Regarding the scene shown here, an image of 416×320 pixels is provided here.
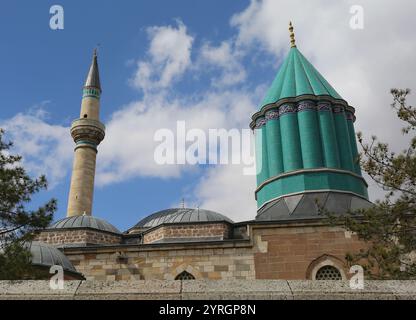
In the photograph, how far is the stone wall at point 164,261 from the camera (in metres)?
12.1

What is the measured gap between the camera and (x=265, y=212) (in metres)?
14.0

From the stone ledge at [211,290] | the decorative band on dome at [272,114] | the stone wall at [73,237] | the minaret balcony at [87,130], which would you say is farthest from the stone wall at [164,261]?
the minaret balcony at [87,130]

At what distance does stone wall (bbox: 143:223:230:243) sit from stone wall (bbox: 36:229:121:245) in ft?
5.91

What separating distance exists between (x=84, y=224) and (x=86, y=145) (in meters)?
7.08

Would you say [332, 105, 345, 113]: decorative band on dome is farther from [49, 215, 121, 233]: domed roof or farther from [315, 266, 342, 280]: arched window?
[49, 215, 121, 233]: domed roof

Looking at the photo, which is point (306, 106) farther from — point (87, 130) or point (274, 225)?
point (87, 130)

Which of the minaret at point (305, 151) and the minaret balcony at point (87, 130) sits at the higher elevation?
the minaret balcony at point (87, 130)

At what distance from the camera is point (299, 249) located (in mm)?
11945

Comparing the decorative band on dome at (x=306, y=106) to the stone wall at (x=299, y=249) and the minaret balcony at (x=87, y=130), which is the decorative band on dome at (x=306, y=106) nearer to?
the stone wall at (x=299, y=249)

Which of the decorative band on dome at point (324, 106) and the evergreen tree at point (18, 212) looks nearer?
the evergreen tree at point (18, 212)

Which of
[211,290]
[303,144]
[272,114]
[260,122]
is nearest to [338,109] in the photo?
[303,144]

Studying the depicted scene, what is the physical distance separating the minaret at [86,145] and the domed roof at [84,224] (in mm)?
3776

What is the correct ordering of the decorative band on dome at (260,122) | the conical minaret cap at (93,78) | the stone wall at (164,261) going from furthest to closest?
the conical minaret cap at (93,78)
the decorative band on dome at (260,122)
the stone wall at (164,261)

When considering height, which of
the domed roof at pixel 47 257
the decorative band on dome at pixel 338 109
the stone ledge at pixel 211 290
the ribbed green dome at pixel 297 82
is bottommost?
the stone ledge at pixel 211 290
